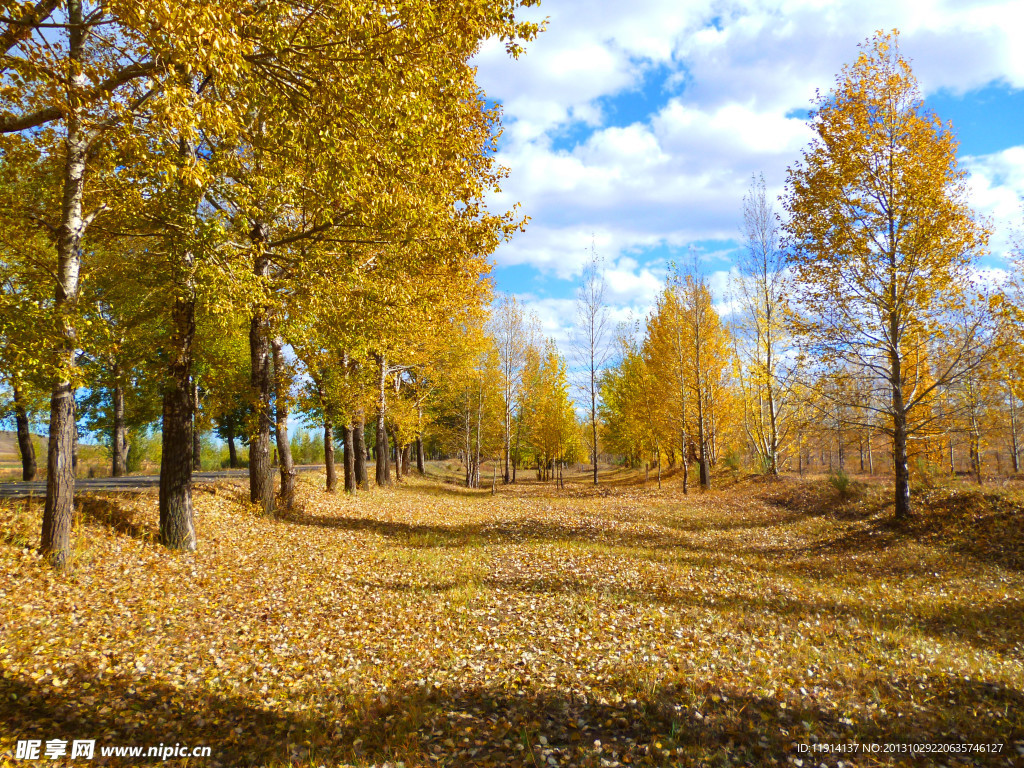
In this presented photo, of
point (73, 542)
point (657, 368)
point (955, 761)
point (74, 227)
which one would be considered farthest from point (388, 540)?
point (657, 368)

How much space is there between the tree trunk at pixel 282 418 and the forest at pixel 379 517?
0.28 ft

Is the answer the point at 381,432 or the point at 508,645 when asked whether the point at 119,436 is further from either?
the point at 508,645

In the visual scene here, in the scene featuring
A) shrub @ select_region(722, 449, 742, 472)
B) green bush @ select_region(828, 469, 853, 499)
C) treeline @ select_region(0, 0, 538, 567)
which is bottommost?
shrub @ select_region(722, 449, 742, 472)

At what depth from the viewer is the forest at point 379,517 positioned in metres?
4.90

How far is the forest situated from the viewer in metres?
4.90

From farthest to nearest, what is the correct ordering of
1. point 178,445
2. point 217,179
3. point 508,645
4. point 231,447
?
point 231,447 < point 178,445 < point 217,179 < point 508,645

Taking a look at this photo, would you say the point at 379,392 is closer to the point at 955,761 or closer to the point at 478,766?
the point at 478,766

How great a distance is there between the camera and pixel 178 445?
968 cm

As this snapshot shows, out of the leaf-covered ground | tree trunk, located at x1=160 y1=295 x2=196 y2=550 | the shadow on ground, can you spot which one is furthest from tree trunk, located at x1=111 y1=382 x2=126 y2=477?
the shadow on ground

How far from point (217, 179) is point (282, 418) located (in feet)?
20.8

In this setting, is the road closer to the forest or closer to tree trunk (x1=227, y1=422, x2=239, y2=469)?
the forest

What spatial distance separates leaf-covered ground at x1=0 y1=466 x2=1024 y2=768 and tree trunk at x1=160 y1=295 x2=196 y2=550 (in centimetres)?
61

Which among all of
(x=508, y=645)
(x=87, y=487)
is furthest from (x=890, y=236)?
(x=87, y=487)

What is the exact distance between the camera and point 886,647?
6570mm
